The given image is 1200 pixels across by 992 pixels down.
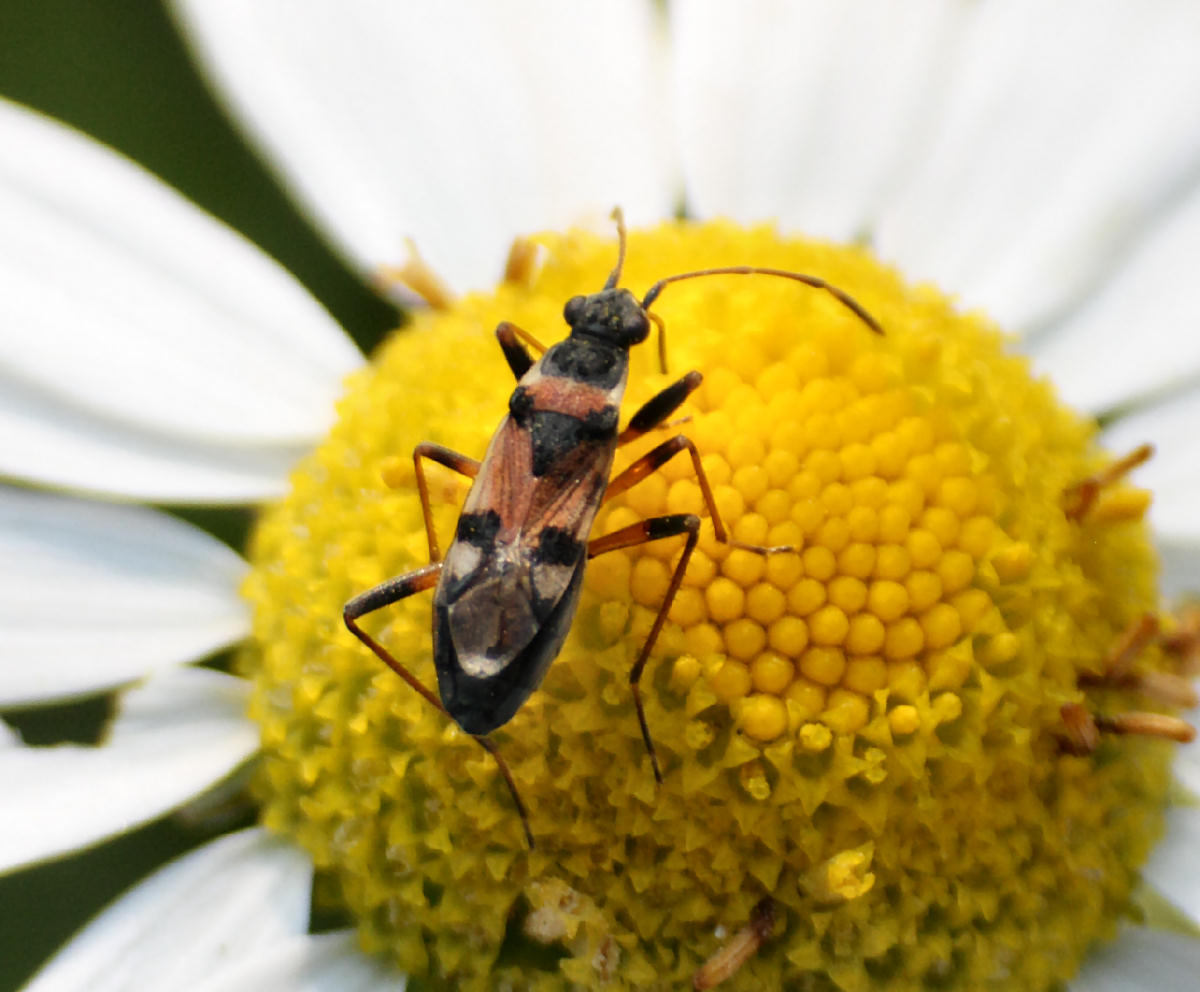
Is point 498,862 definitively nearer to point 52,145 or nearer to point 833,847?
point 833,847

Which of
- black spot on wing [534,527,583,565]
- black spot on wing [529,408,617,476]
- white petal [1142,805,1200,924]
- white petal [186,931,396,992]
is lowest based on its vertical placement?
white petal [1142,805,1200,924]

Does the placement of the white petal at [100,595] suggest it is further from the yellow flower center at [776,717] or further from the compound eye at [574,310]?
the compound eye at [574,310]

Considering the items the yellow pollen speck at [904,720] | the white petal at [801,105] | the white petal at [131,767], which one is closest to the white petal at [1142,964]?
the yellow pollen speck at [904,720]

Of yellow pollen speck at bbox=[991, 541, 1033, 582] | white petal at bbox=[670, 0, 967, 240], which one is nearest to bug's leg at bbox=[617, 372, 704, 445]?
yellow pollen speck at bbox=[991, 541, 1033, 582]

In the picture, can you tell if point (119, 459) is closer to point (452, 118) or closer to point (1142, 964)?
point (452, 118)

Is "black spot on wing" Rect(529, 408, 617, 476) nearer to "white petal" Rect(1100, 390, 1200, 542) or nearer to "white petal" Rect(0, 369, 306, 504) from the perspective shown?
"white petal" Rect(0, 369, 306, 504)

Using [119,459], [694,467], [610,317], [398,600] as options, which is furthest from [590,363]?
[119,459]
